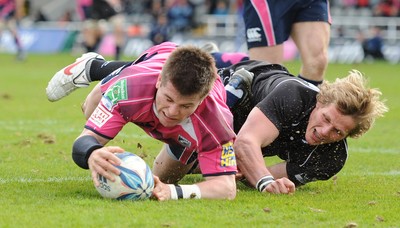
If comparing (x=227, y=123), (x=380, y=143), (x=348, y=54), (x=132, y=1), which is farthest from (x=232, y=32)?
(x=227, y=123)

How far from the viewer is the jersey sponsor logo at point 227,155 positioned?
19.8 ft

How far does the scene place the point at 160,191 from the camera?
5.88m

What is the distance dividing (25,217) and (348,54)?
951 inches

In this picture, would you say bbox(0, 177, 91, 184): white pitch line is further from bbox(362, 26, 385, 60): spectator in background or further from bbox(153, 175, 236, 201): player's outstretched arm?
bbox(362, 26, 385, 60): spectator in background

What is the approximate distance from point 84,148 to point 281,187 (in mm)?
1563

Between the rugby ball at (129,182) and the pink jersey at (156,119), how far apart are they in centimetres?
26

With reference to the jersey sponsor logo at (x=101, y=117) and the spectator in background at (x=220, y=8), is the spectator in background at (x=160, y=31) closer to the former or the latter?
the spectator in background at (x=220, y=8)

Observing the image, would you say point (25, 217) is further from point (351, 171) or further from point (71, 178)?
point (351, 171)

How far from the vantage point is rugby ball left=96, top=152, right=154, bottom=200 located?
5.67 m

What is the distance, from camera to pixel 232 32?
1206 inches

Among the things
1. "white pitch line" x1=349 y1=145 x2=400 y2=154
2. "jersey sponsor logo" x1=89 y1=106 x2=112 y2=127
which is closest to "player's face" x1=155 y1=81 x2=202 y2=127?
"jersey sponsor logo" x1=89 y1=106 x2=112 y2=127

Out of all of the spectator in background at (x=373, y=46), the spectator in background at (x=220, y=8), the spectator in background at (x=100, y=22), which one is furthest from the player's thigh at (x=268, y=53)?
the spectator in background at (x=220, y=8)

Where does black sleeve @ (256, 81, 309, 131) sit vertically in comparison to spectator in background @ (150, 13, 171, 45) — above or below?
above

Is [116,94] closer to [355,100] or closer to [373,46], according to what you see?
[355,100]
